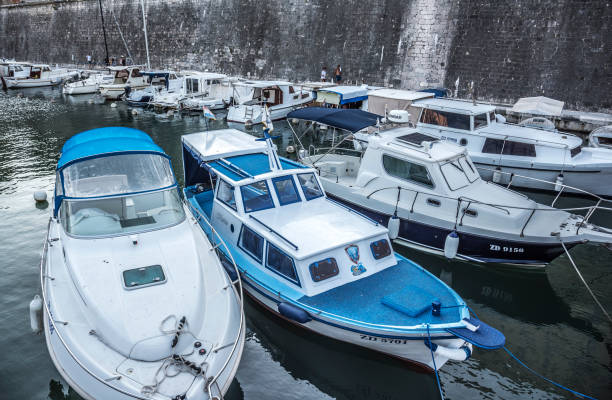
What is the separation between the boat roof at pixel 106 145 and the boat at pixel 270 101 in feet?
44.7

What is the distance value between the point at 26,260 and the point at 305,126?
15.6m

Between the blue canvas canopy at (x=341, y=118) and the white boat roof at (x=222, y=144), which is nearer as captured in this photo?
the white boat roof at (x=222, y=144)

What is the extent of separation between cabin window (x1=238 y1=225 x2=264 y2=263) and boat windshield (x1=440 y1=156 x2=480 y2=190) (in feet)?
15.7

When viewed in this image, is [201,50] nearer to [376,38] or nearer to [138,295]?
[376,38]

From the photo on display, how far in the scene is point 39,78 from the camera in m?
35.6

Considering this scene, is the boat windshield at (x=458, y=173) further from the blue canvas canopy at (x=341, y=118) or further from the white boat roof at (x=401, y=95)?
the white boat roof at (x=401, y=95)

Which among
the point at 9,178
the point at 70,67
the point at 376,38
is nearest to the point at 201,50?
the point at 376,38

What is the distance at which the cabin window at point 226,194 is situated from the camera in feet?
27.5

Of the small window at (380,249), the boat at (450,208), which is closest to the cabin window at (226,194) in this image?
the small window at (380,249)

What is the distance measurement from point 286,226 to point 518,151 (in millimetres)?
9845

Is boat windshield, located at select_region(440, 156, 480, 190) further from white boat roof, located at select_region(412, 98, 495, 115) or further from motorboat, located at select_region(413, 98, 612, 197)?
white boat roof, located at select_region(412, 98, 495, 115)

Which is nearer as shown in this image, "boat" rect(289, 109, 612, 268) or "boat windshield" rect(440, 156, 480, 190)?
"boat" rect(289, 109, 612, 268)

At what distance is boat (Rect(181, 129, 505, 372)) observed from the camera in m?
6.06

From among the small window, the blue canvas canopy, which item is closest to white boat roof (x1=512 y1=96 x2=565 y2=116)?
the blue canvas canopy
